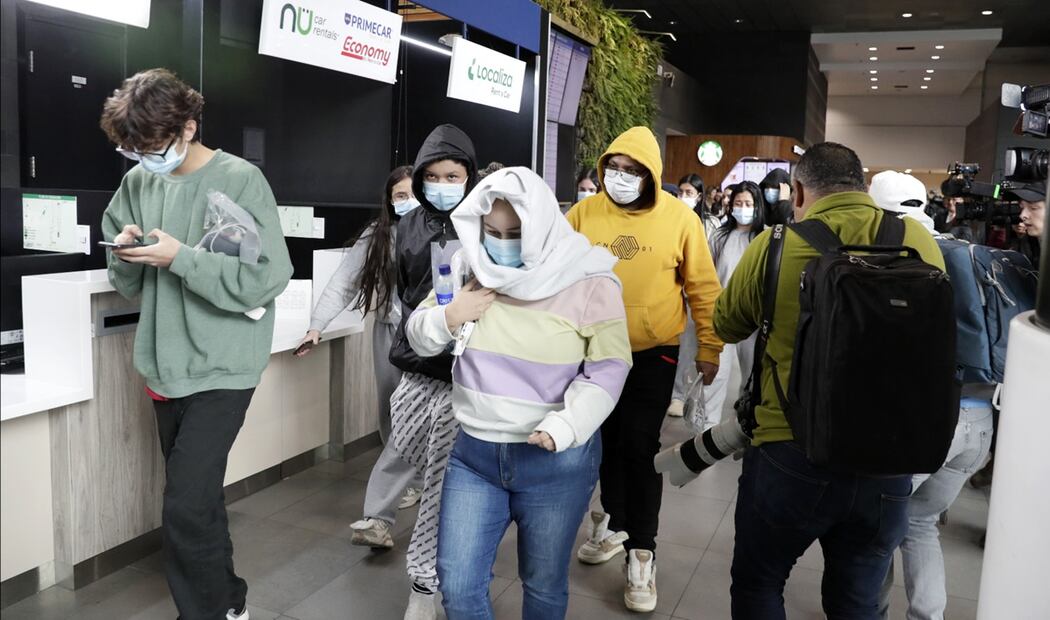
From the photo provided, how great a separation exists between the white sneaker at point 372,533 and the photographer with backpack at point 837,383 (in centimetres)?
152

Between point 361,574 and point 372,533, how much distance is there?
0.55ft

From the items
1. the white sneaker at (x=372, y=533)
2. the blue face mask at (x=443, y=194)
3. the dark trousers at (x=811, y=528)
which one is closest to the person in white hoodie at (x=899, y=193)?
the dark trousers at (x=811, y=528)

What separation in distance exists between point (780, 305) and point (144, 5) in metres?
2.47

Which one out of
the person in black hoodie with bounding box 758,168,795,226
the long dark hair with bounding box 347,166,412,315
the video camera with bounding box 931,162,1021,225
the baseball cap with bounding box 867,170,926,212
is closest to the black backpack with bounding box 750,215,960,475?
the baseball cap with bounding box 867,170,926,212

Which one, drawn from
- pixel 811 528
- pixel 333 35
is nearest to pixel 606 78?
pixel 333 35

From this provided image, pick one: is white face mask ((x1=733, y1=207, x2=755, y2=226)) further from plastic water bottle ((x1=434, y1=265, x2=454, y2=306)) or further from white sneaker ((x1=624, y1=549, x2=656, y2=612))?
plastic water bottle ((x1=434, y1=265, x2=454, y2=306))

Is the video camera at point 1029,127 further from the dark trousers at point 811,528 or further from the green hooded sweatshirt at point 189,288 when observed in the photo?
the green hooded sweatshirt at point 189,288

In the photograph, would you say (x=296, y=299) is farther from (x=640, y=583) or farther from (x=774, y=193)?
(x=774, y=193)

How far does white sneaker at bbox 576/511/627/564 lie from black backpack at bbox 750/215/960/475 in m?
1.63

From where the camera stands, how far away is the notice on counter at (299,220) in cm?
506

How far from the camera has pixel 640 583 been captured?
298 cm

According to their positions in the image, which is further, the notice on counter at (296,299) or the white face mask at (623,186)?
the notice on counter at (296,299)

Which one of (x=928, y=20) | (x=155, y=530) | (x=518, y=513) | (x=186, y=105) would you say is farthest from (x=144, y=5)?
(x=928, y=20)

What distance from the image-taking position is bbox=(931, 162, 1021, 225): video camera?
4.59 metres
